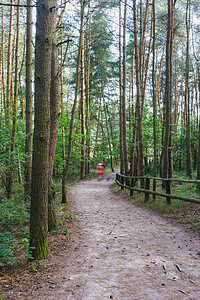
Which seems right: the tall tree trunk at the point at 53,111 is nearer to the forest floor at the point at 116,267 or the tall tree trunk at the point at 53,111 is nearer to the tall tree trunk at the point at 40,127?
the forest floor at the point at 116,267

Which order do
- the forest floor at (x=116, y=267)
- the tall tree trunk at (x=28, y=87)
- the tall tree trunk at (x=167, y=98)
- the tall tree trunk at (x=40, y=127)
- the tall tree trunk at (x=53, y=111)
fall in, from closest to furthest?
the forest floor at (x=116, y=267), the tall tree trunk at (x=40, y=127), the tall tree trunk at (x=53, y=111), the tall tree trunk at (x=28, y=87), the tall tree trunk at (x=167, y=98)

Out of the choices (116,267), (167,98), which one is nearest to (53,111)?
(116,267)

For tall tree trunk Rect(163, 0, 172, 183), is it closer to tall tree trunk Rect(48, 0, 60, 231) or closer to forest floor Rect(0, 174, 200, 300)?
forest floor Rect(0, 174, 200, 300)

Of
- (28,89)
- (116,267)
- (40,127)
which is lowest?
(116,267)

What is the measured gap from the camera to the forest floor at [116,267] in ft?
10.4

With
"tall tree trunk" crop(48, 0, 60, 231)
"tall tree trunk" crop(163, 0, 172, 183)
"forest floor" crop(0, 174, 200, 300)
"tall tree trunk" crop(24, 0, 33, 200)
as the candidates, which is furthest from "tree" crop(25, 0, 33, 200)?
"tall tree trunk" crop(163, 0, 172, 183)

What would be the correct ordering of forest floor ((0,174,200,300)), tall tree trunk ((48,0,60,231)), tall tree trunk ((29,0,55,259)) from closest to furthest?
1. forest floor ((0,174,200,300))
2. tall tree trunk ((29,0,55,259))
3. tall tree trunk ((48,0,60,231))

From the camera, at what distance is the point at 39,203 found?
14.1 ft

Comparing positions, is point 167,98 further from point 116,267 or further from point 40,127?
point 116,267

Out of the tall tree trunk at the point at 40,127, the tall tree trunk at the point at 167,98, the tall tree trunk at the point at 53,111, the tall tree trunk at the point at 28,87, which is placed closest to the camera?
the tall tree trunk at the point at 40,127

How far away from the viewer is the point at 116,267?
3932mm

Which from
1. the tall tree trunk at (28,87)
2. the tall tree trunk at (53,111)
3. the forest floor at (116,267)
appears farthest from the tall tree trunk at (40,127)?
the tall tree trunk at (28,87)

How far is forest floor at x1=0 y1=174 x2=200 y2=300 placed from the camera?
3.17 meters

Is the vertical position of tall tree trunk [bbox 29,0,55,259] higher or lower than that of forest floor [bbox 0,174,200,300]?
higher
